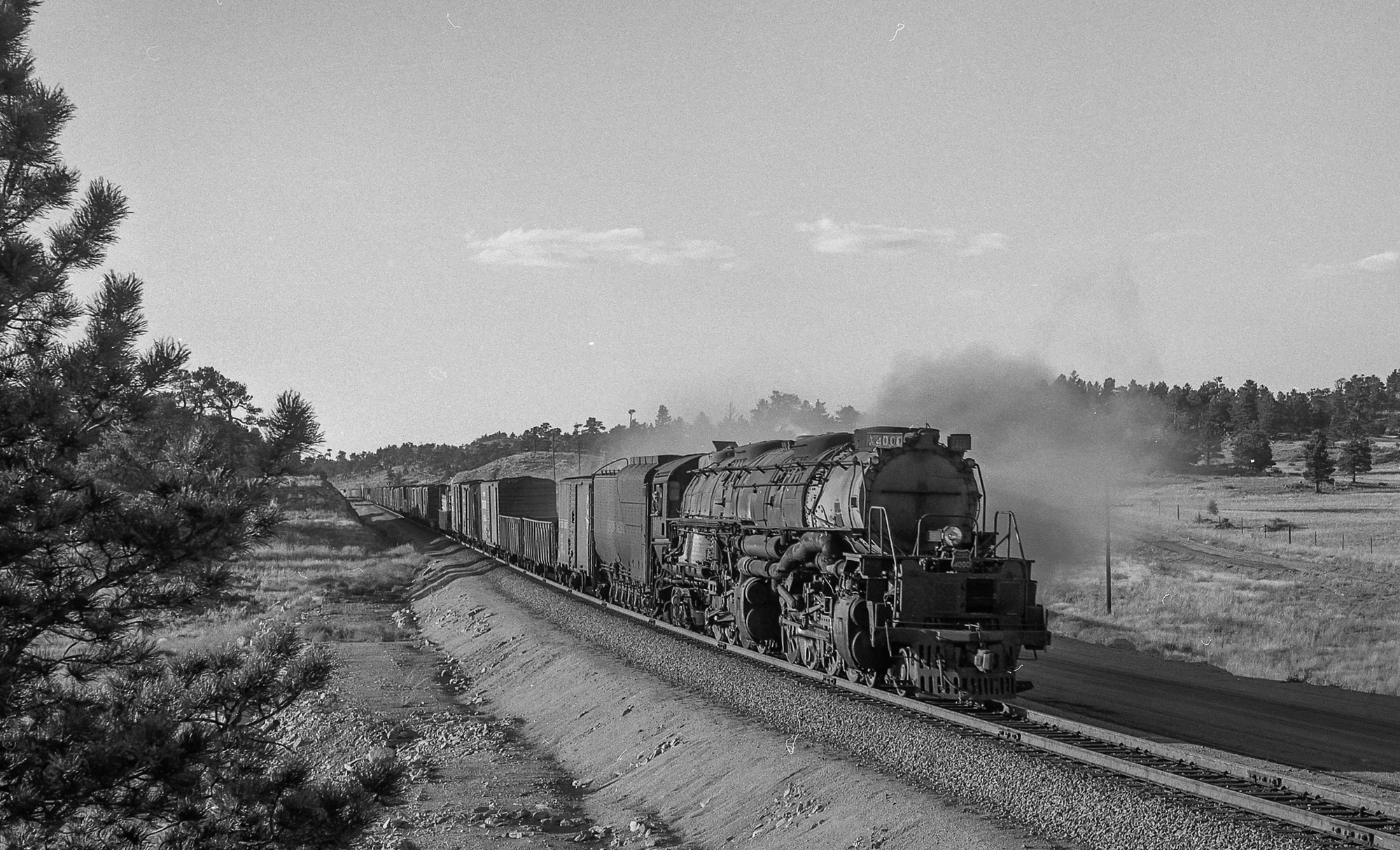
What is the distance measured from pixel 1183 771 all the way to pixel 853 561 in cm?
563

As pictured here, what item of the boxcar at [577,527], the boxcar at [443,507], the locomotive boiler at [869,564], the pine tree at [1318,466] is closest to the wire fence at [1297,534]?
the pine tree at [1318,466]

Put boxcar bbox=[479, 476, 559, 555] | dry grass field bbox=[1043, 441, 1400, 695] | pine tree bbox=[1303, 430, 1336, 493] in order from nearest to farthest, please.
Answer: dry grass field bbox=[1043, 441, 1400, 695]
boxcar bbox=[479, 476, 559, 555]
pine tree bbox=[1303, 430, 1336, 493]

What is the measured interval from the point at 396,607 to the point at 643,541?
18.6 metres

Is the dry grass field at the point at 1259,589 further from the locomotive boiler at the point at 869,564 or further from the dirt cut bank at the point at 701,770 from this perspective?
the dirt cut bank at the point at 701,770

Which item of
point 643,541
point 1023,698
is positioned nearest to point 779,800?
point 1023,698

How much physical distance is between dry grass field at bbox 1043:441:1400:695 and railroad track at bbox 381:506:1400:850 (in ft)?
39.0

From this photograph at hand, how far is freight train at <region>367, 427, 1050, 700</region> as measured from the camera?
14.8 m

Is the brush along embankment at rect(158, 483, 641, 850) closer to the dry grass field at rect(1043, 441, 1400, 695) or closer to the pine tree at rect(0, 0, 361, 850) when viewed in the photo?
the pine tree at rect(0, 0, 361, 850)

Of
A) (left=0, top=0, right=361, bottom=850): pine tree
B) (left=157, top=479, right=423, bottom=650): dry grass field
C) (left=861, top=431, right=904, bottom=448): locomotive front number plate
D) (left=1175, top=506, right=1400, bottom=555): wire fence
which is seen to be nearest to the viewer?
(left=0, top=0, right=361, bottom=850): pine tree

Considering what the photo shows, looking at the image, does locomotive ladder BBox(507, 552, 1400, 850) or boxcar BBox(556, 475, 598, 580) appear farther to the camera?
boxcar BBox(556, 475, 598, 580)

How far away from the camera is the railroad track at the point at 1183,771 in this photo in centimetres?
943

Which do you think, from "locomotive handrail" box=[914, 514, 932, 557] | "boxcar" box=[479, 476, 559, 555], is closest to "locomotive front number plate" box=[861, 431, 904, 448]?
"locomotive handrail" box=[914, 514, 932, 557]

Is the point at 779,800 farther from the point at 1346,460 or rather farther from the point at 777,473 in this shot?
the point at 1346,460

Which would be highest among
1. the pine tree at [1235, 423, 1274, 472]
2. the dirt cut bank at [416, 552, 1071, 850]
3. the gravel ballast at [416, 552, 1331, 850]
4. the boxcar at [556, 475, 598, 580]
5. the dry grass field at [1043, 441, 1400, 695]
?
the pine tree at [1235, 423, 1274, 472]
